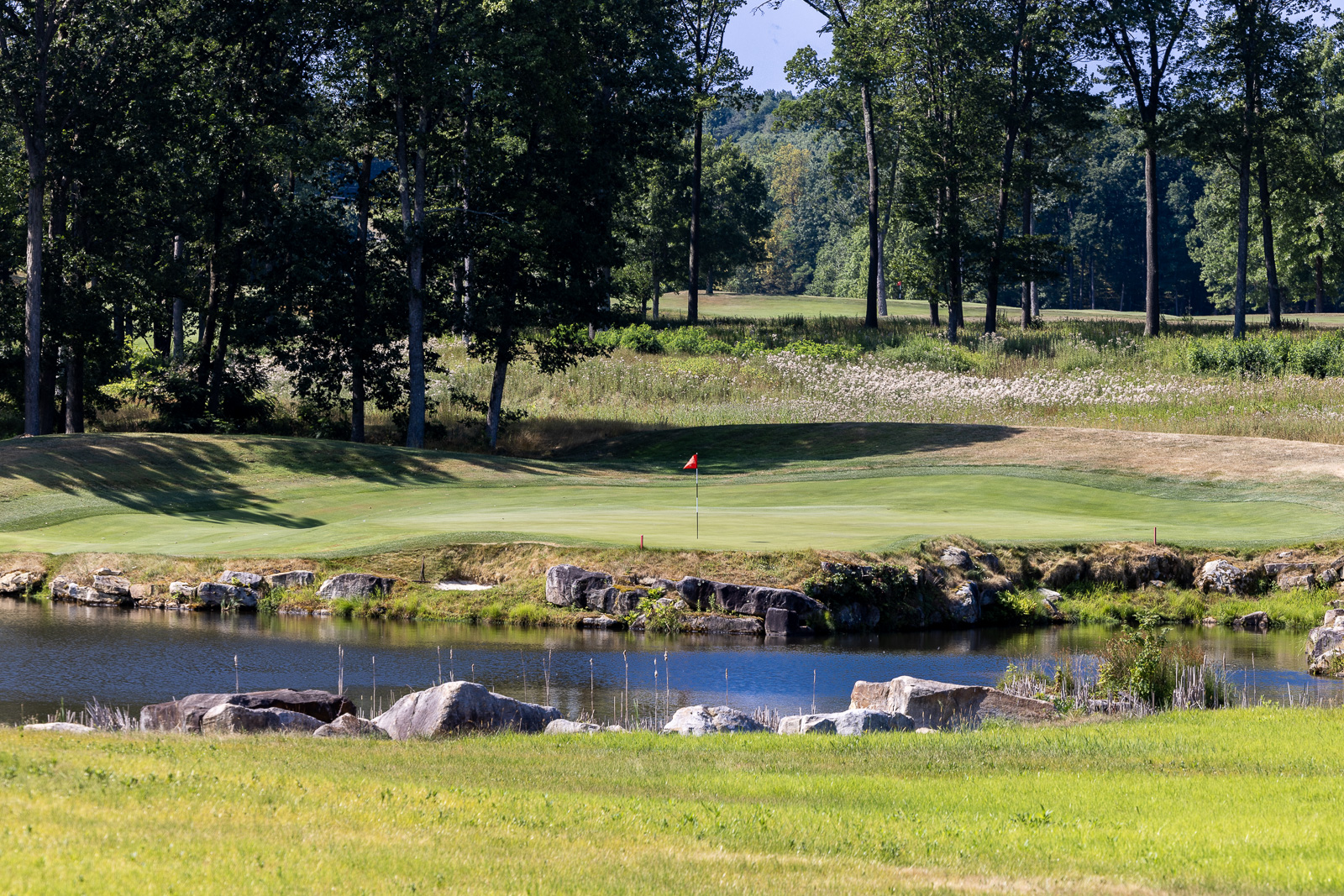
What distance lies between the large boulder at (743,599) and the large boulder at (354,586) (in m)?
5.47

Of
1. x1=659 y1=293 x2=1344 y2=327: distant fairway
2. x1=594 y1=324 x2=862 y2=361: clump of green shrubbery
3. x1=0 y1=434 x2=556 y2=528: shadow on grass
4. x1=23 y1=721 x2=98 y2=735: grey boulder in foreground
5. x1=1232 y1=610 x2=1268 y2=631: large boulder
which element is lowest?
x1=1232 y1=610 x2=1268 y2=631: large boulder

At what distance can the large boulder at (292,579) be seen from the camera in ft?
77.7

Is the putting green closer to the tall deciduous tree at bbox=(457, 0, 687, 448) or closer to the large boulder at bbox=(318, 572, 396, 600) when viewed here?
the large boulder at bbox=(318, 572, 396, 600)

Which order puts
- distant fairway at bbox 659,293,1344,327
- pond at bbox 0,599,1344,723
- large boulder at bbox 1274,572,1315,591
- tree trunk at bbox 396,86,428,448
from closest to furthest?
pond at bbox 0,599,1344,723, large boulder at bbox 1274,572,1315,591, tree trunk at bbox 396,86,428,448, distant fairway at bbox 659,293,1344,327

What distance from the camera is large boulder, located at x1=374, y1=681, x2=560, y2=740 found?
1301cm

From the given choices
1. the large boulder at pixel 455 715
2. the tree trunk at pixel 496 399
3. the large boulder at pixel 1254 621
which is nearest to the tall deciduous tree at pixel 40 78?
the tree trunk at pixel 496 399

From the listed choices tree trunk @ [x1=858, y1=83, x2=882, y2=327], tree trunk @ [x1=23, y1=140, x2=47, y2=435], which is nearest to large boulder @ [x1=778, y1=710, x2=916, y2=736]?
tree trunk @ [x1=23, y1=140, x2=47, y2=435]

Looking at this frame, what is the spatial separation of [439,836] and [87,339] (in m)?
37.3

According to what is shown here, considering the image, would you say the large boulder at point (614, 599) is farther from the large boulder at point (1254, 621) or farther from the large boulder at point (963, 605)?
the large boulder at point (1254, 621)

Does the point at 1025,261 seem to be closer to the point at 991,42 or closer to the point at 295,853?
the point at 991,42

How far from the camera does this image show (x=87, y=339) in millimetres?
40688

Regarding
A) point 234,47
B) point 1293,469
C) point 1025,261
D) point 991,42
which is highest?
point 991,42

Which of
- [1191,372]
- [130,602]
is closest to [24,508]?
[130,602]

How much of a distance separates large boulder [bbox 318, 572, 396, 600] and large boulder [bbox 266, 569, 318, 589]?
0.36 meters
